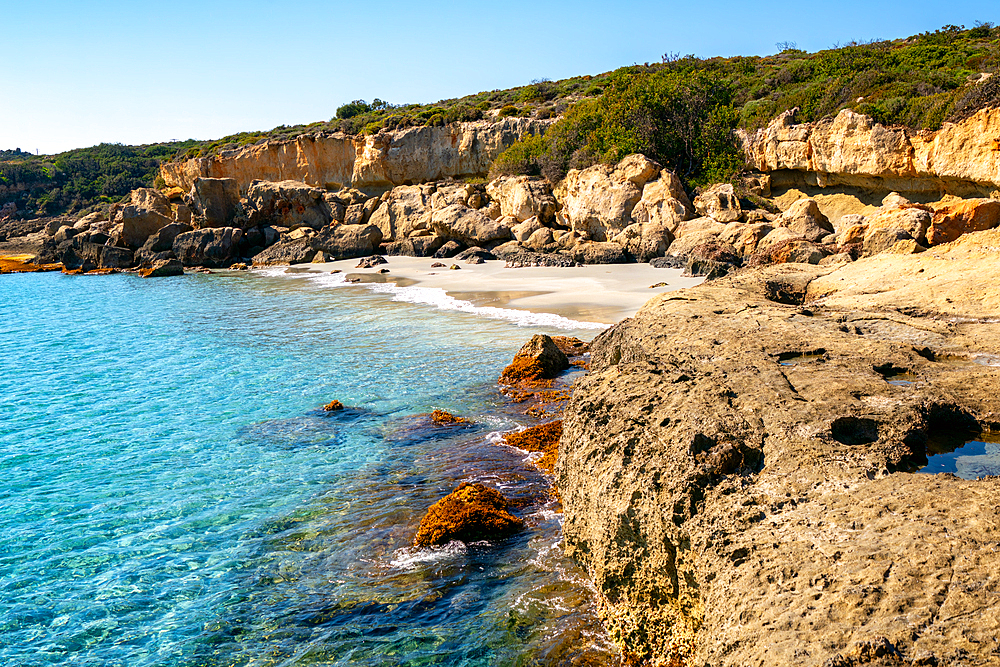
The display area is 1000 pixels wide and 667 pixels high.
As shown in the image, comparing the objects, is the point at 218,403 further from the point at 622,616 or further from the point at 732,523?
the point at 732,523

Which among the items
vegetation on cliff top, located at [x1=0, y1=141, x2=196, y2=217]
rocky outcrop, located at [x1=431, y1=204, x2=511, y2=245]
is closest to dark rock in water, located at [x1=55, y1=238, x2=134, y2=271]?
rocky outcrop, located at [x1=431, y1=204, x2=511, y2=245]

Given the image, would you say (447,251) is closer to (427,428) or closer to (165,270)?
(165,270)

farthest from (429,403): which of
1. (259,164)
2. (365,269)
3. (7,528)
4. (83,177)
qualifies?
(83,177)

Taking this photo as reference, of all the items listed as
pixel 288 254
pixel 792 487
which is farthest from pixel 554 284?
pixel 288 254

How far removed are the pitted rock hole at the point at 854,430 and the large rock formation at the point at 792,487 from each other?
13 mm

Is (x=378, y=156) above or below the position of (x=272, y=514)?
above

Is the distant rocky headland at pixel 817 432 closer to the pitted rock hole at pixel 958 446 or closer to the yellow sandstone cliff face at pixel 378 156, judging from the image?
the pitted rock hole at pixel 958 446

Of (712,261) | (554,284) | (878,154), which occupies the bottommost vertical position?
(554,284)

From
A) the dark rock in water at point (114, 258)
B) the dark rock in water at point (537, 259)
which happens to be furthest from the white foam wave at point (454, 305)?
the dark rock in water at point (114, 258)

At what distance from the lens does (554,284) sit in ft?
72.0

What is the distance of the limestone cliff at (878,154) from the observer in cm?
1947

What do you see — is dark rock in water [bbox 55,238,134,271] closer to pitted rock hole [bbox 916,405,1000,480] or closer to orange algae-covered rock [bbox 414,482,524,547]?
orange algae-covered rock [bbox 414,482,524,547]

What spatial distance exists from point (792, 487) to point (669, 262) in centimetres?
2085

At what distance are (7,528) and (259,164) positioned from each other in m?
48.3
